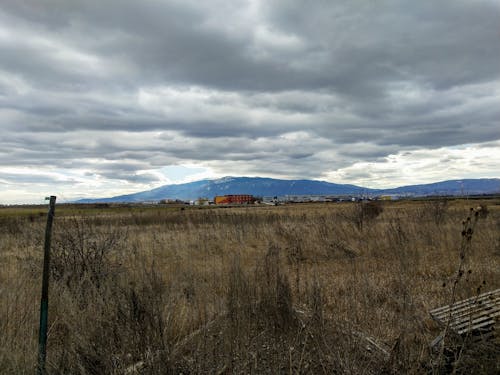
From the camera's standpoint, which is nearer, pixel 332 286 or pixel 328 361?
pixel 328 361

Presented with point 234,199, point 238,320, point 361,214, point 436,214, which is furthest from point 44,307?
point 234,199

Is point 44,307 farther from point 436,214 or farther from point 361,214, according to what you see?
point 436,214

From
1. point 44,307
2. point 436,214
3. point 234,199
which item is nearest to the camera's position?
point 44,307

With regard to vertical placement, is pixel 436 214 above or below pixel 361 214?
below

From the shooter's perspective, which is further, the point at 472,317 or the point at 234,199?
the point at 234,199

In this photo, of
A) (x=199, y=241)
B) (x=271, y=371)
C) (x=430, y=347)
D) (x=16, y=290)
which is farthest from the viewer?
(x=199, y=241)

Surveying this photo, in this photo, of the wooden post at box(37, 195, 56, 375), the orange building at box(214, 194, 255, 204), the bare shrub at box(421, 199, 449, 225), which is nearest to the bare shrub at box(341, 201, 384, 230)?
the bare shrub at box(421, 199, 449, 225)

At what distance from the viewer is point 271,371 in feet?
11.0

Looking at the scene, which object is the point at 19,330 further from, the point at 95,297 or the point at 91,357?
the point at 91,357

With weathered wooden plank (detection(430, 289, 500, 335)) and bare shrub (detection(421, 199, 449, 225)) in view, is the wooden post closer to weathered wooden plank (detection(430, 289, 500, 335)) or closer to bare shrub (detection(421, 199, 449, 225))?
weathered wooden plank (detection(430, 289, 500, 335))

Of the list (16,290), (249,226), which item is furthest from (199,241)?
(16,290)

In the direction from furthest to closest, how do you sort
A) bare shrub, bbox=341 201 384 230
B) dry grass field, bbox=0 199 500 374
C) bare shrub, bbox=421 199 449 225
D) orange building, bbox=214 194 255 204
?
orange building, bbox=214 194 255 204 → bare shrub, bbox=421 199 449 225 → bare shrub, bbox=341 201 384 230 → dry grass field, bbox=0 199 500 374

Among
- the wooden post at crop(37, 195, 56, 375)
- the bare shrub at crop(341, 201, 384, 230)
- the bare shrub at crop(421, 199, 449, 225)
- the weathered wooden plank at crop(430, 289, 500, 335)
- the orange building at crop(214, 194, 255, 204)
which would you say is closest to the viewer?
the wooden post at crop(37, 195, 56, 375)

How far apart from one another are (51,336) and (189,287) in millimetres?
2353
